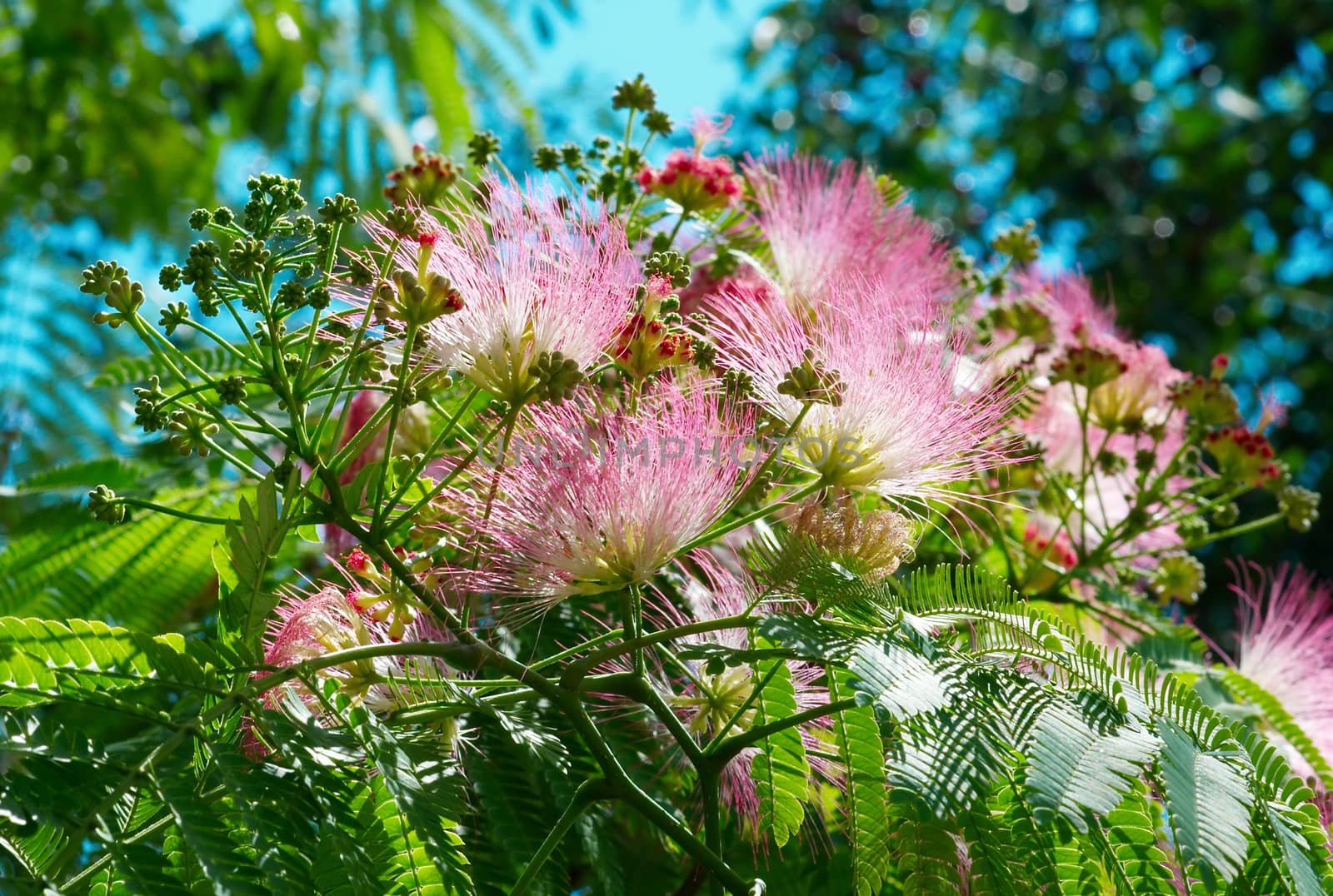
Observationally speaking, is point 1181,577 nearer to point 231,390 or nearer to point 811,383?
point 811,383

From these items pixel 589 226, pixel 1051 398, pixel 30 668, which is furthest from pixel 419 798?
pixel 1051 398

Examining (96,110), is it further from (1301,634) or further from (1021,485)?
(1301,634)

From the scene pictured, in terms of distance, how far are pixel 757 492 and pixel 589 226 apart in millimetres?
423

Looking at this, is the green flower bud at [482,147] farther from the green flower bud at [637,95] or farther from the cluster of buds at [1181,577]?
the cluster of buds at [1181,577]

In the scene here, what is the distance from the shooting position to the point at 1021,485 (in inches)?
86.6

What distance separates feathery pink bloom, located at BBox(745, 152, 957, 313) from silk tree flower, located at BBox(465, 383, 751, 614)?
0.52 meters

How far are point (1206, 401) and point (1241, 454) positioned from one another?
123 mm

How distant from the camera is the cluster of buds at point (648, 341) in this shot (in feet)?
5.14

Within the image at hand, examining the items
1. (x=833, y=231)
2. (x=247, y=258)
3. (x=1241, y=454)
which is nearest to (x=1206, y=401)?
(x=1241, y=454)

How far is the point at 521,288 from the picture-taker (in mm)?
1576

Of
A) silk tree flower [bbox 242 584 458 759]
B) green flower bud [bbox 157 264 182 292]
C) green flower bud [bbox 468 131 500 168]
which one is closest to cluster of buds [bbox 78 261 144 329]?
green flower bud [bbox 157 264 182 292]

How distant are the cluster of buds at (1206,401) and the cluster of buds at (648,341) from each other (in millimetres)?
1174

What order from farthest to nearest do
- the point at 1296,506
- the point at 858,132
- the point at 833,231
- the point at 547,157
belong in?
the point at 858,132
the point at 1296,506
the point at 833,231
the point at 547,157

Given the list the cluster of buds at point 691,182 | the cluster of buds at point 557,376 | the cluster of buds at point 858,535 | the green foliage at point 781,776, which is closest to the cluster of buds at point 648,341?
the cluster of buds at point 557,376
